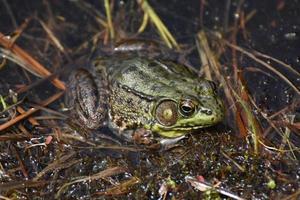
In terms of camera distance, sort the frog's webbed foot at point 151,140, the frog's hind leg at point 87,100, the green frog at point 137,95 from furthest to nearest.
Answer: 1. the frog's hind leg at point 87,100
2. the frog's webbed foot at point 151,140
3. the green frog at point 137,95

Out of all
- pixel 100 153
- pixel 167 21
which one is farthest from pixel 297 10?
pixel 100 153

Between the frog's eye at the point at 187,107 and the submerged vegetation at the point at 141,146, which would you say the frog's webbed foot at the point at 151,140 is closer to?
the submerged vegetation at the point at 141,146

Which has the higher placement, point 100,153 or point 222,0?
point 222,0

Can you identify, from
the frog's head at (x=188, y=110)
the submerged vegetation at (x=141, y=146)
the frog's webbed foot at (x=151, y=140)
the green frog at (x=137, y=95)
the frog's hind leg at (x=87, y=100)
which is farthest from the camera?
the frog's hind leg at (x=87, y=100)

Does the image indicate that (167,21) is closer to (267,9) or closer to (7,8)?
(267,9)

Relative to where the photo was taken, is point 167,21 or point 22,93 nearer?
point 22,93

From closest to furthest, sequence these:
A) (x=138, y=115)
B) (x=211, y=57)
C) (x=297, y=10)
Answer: (x=138, y=115) → (x=211, y=57) → (x=297, y=10)

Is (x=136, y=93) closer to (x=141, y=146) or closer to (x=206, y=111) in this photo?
(x=141, y=146)

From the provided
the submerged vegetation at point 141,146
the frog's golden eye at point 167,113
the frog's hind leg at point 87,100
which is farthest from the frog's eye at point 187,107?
the frog's hind leg at point 87,100
